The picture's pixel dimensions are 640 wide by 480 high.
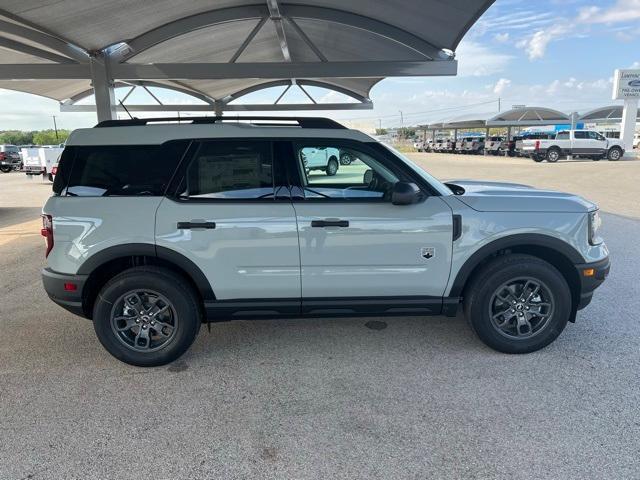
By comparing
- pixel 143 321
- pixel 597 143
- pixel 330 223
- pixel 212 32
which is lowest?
pixel 143 321

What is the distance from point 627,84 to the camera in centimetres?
3759

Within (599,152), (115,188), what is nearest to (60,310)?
(115,188)

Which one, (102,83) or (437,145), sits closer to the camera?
(102,83)

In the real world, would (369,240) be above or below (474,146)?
below

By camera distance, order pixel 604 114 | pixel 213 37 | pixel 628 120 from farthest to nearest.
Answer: pixel 604 114
pixel 628 120
pixel 213 37

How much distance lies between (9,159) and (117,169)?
104 feet

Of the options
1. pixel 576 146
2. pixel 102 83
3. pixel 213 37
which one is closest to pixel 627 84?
A: pixel 576 146

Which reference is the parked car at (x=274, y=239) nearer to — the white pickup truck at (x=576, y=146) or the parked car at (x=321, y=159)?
the parked car at (x=321, y=159)

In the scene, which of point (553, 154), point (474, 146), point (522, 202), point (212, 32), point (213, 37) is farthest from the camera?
point (474, 146)

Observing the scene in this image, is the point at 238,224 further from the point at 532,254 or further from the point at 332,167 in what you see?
the point at 532,254

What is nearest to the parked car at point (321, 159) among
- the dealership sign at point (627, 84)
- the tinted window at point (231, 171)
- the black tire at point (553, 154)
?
the tinted window at point (231, 171)

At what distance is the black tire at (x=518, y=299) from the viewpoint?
Answer: 12.1 feet

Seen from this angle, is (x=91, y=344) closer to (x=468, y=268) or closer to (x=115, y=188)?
(x=115, y=188)

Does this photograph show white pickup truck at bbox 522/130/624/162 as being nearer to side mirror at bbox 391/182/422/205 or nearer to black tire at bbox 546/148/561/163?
black tire at bbox 546/148/561/163
